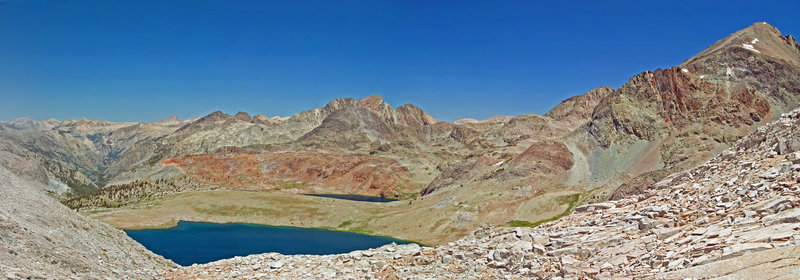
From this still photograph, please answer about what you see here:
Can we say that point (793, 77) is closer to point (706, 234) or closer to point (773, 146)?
point (773, 146)

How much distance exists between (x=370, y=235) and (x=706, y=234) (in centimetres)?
10550

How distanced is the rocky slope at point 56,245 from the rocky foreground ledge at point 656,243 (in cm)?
409

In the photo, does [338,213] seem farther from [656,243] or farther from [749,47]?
[749,47]

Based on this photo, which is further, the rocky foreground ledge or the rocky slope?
the rocky slope

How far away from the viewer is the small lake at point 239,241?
97.9 meters

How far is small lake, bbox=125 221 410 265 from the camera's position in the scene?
321 ft

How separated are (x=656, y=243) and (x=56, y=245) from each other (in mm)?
32652

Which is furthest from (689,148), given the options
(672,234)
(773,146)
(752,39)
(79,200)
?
(79,200)

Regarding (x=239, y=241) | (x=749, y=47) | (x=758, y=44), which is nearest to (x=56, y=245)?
(x=239, y=241)

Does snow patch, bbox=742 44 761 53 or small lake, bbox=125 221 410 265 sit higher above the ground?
snow patch, bbox=742 44 761 53

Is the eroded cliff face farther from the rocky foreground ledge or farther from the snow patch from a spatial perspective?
the rocky foreground ledge

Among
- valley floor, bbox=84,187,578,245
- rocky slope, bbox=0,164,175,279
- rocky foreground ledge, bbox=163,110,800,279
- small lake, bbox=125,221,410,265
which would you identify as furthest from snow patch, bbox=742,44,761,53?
rocky slope, bbox=0,164,175,279

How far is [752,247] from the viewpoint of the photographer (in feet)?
50.0

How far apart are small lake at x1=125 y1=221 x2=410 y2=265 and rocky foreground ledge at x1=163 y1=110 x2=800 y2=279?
7226 centimetres
